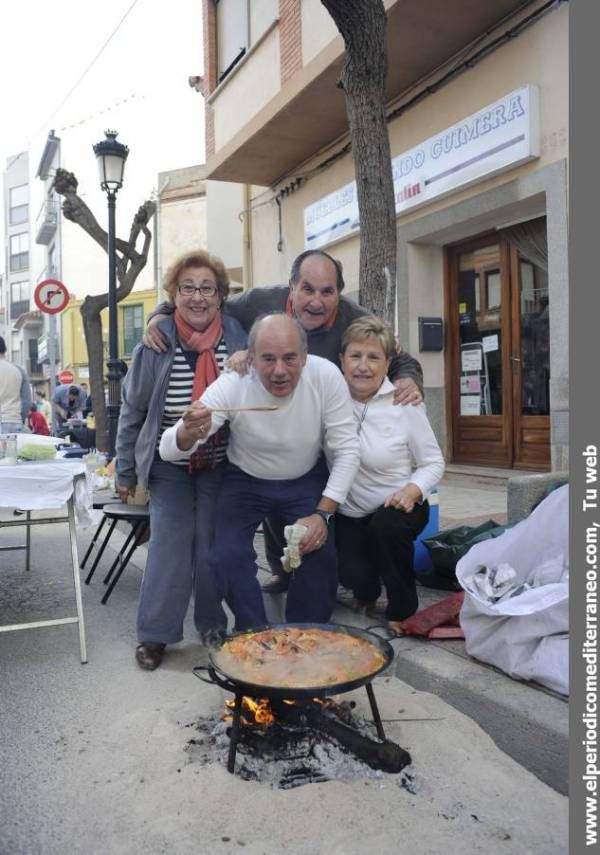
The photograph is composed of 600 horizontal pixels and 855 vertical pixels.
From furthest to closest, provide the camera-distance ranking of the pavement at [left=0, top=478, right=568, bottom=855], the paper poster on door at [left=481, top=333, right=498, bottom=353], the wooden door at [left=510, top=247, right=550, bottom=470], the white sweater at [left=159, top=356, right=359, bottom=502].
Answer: the paper poster on door at [left=481, top=333, right=498, bottom=353]
the wooden door at [left=510, top=247, right=550, bottom=470]
the white sweater at [left=159, top=356, right=359, bottom=502]
the pavement at [left=0, top=478, right=568, bottom=855]

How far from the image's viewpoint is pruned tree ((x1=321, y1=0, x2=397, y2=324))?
4102 millimetres

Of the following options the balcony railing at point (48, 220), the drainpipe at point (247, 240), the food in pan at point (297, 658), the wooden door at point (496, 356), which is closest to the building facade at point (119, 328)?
the balcony railing at point (48, 220)

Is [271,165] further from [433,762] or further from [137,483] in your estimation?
[433,762]

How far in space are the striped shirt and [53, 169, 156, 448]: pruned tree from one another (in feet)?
29.9

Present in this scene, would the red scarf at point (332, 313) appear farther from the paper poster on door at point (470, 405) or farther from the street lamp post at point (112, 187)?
the street lamp post at point (112, 187)

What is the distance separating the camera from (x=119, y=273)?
13609 millimetres

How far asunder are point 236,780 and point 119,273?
40.8 ft

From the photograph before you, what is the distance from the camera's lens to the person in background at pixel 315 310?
11.1 feet

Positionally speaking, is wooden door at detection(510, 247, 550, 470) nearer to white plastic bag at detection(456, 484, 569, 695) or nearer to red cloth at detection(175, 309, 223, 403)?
white plastic bag at detection(456, 484, 569, 695)

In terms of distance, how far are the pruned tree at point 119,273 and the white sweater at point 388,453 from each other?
31.0ft

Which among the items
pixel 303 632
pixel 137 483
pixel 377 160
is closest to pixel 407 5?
pixel 377 160

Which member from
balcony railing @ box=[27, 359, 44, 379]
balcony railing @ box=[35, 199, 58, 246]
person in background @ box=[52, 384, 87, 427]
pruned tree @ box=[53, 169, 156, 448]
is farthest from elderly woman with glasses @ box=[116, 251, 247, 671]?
balcony railing @ box=[27, 359, 44, 379]

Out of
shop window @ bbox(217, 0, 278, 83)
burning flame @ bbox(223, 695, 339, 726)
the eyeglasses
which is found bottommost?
burning flame @ bbox(223, 695, 339, 726)
